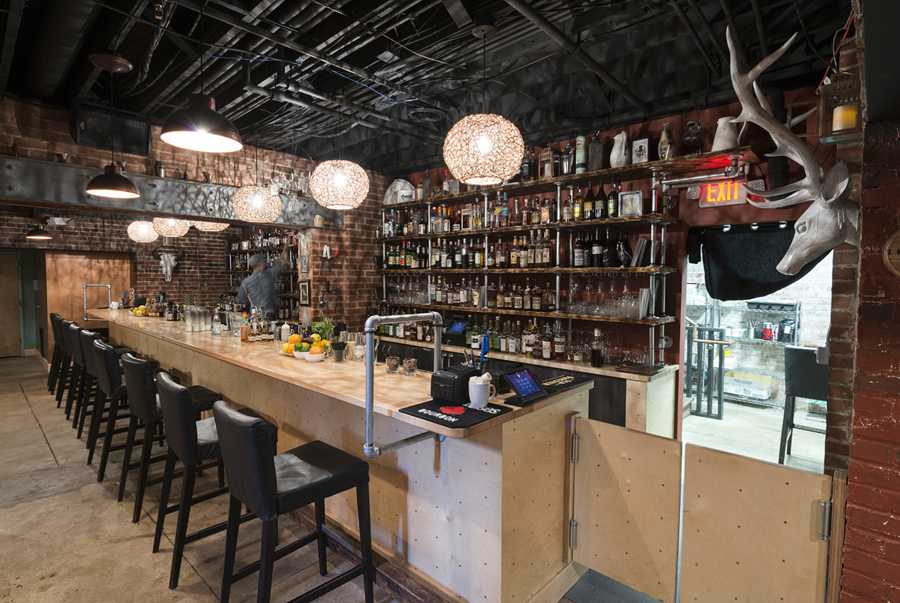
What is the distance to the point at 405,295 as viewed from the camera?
19.0ft

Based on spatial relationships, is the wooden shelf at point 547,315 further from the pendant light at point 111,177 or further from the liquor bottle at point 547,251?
the pendant light at point 111,177

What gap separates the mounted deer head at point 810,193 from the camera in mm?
1799

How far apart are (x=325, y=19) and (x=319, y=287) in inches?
125

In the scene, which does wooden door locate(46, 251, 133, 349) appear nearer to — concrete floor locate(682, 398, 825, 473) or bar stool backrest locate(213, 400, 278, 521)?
bar stool backrest locate(213, 400, 278, 521)

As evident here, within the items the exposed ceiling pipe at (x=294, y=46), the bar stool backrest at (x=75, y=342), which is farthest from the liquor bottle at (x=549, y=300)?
the bar stool backrest at (x=75, y=342)

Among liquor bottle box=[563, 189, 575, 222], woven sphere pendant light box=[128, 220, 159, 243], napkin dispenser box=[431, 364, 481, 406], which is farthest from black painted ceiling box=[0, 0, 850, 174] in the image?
woven sphere pendant light box=[128, 220, 159, 243]

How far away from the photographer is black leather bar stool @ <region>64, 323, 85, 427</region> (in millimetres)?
4352

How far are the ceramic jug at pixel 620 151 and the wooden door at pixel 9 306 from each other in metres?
11.1

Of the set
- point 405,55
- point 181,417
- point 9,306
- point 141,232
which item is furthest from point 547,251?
point 9,306

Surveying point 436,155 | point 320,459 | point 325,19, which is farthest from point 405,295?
point 320,459

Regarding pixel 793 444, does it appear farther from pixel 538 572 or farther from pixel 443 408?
pixel 443 408

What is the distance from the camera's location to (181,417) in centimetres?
A: 225

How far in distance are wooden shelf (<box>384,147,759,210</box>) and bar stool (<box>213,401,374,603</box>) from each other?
3.00 m

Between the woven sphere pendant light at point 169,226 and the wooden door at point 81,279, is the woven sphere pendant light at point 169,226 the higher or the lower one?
the higher one
